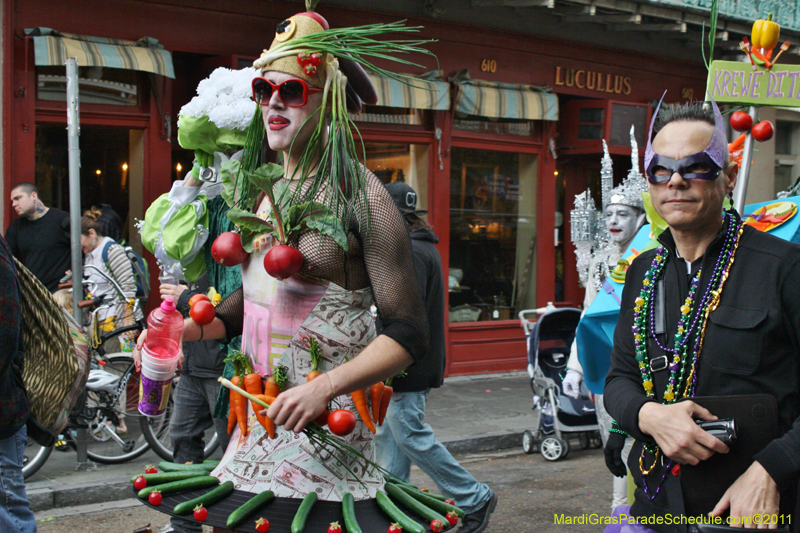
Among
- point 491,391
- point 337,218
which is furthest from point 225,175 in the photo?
point 491,391

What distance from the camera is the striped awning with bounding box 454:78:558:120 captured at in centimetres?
1045

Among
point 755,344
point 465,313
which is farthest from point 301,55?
point 465,313

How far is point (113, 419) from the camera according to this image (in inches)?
254

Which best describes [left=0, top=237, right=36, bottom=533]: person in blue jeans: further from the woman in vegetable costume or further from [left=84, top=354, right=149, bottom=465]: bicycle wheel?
[left=84, top=354, right=149, bottom=465]: bicycle wheel

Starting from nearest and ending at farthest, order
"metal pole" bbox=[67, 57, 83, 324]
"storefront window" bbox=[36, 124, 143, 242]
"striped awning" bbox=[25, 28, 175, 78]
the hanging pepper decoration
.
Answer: the hanging pepper decoration < "metal pole" bbox=[67, 57, 83, 324] < "striped awning" bbox=[25, 28, 175, 78] < "storefront window" bbox=[36, 124, 143, 242]

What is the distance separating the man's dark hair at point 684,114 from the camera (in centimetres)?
237

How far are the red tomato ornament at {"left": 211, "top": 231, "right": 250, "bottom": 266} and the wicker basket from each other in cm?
860

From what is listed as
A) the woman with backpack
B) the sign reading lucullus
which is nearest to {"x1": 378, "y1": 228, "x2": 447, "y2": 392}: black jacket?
the woman with backpack

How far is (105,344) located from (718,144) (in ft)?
19.9

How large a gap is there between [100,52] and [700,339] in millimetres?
7310

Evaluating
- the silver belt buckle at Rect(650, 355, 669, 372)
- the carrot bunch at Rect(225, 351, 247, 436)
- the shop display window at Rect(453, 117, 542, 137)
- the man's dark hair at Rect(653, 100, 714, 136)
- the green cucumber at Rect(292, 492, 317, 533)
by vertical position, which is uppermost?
the shop display window at Rect(453, 117, 542, 137)

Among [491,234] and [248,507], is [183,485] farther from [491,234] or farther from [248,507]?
[491,234]

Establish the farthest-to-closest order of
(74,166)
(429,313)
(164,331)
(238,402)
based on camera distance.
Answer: (74,166) < (429,313) < (164,331) < (238,402)

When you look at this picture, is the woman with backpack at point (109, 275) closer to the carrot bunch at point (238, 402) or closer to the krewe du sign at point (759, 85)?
the carrot bunch at point (238, 402)
